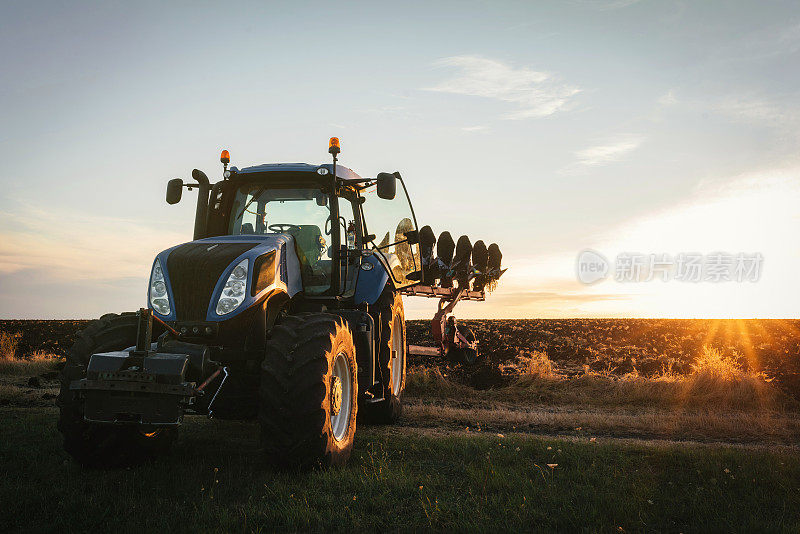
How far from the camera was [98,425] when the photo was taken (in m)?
6.54

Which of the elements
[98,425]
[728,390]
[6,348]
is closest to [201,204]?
[98,425]

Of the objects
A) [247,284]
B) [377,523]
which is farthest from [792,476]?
[247,284]

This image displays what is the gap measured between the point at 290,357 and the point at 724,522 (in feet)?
13.5

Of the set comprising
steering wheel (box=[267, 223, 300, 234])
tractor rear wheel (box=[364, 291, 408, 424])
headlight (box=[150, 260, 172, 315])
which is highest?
steering wheel (box=[267, 223, 300, 234])

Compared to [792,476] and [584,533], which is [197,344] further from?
[792,476]

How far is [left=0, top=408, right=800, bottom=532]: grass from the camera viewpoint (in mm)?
5156

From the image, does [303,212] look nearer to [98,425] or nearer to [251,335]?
[251,335]

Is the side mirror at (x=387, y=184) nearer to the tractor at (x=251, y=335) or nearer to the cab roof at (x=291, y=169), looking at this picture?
the tractor at (x=251, y=335)

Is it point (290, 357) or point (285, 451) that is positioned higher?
point (290, 357)

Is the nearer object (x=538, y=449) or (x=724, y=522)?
(x=724, y=522)

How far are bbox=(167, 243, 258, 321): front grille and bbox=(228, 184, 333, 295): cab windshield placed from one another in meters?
1.43

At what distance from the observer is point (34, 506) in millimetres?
5461

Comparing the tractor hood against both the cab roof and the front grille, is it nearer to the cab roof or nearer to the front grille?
the front grille

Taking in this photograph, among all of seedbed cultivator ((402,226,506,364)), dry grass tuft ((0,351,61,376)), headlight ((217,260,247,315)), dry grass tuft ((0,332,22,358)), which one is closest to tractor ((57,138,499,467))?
headlight ((217,260,247,315))
